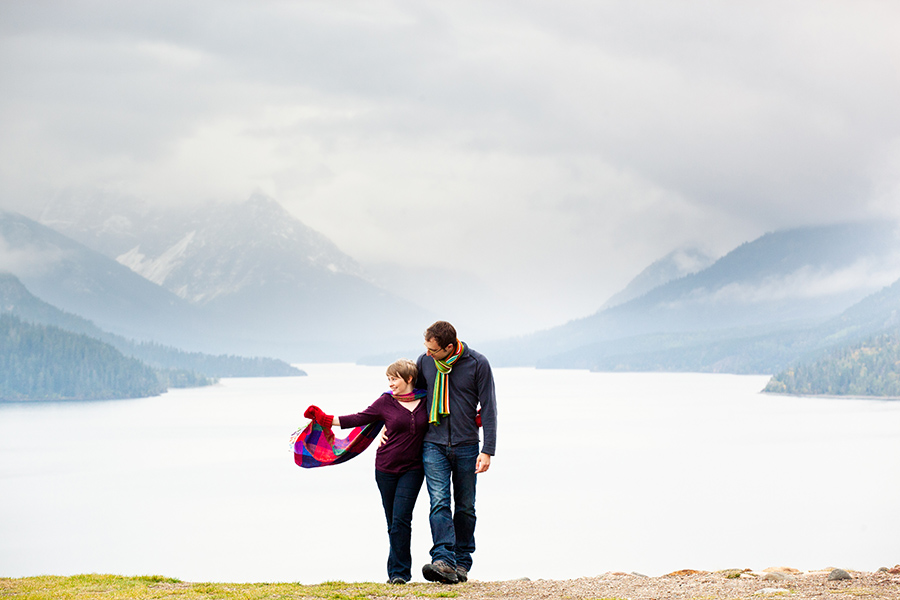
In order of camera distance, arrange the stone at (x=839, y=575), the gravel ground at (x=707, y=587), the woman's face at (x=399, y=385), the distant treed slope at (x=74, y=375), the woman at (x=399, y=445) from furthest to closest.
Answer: the distant treed slope at (x=74, y=375)
the stone at (x=839, y=575)
the woman at (x=399, y=445)
the woman's face at (x=399, y=385)
the gravel ground at (x=707, y=587)

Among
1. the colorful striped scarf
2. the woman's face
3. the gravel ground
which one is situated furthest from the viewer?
the woman's face

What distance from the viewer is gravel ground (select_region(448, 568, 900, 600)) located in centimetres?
1034

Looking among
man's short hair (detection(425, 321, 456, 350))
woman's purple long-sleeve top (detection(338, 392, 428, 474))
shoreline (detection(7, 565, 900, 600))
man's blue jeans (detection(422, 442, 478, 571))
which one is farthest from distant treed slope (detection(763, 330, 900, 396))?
man's short hair (detection(425, 321, 456, 350))

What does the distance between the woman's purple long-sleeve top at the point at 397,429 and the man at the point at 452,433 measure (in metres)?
0.14

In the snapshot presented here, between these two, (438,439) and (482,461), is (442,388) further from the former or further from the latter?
(482,461)

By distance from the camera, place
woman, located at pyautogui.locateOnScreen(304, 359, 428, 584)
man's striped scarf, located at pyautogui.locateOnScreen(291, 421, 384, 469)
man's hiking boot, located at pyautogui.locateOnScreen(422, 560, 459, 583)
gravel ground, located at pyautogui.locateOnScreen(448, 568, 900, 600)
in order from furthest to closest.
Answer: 1. man's striped scarf, located at pyautogui.locateOnScreen(291, 421, 384, 469)
2. woman, located at pyautogui.locateOnScreen(304, 359, 428, 584)
3. man's hiking boot, located at pyautogui.locateOnScreen(422, 560, 459, 583)
4. gravel ground, located at pyautogui.locateOnScreen(448, 568, 900, 600)

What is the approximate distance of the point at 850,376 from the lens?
611ft

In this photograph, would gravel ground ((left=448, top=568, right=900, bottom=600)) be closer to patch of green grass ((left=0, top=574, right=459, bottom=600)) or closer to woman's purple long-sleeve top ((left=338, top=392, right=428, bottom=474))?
patch of green grass ((left=0, top=574, right=459, bottom=600))

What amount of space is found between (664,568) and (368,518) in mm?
17527

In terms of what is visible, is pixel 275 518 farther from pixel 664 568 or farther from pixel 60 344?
pixel 60 344

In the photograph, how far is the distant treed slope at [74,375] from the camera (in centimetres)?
19025

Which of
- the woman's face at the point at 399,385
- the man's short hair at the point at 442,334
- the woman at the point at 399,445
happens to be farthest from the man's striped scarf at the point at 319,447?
the man's short hair at the point at 442,334

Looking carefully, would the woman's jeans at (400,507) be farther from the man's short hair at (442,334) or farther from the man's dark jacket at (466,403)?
the man's short hair at (442,334)

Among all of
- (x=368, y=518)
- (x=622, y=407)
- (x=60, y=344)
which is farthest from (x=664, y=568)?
(x=60, y=344)
